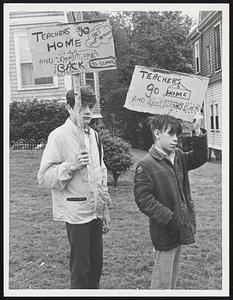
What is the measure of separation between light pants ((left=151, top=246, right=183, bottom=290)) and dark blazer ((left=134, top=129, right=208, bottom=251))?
5 cm

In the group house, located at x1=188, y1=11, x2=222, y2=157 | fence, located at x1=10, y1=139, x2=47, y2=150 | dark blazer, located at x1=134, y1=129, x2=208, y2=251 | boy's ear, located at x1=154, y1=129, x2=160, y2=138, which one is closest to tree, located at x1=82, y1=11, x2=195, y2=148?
house, located at x1=188, y1=11, x2=222, y2=157

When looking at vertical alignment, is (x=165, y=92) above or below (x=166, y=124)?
above

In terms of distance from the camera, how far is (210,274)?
4027 mm

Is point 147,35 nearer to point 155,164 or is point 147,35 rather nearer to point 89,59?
point 89,59

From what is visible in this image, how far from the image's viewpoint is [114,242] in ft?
16.0

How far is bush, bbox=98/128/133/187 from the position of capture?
21.2 feet

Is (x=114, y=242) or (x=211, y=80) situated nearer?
(x=114, y=242)

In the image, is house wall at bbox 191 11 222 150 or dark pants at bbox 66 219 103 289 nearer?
dark pants at bbox 66 219 103 289

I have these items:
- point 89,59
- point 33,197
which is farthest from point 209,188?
point 89,59

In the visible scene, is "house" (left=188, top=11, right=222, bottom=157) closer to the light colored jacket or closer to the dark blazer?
the dark blazer

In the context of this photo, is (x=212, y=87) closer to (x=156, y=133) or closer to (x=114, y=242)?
(x=114, y=242)

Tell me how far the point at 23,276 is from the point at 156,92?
1979 mm

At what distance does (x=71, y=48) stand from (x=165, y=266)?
1725 millimetres

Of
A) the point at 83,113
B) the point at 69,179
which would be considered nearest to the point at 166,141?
the point at 83,113
